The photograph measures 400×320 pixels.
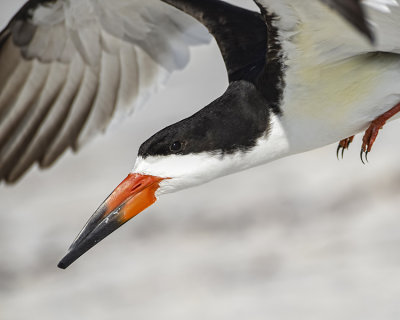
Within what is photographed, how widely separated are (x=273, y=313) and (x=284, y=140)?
7.56 ft

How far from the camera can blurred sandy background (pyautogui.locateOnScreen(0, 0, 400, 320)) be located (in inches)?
276

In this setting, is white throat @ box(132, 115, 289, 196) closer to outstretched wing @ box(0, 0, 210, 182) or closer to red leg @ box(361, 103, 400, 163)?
red leg @ box(361, 103, 400, 163)

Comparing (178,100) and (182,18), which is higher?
(182,18)

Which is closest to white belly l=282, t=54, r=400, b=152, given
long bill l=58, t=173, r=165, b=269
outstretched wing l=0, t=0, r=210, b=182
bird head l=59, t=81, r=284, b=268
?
bird head l=59, t=81, r=284, b=268

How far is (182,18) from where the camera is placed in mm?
6418

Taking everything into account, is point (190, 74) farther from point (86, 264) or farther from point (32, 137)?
point (32, 137)

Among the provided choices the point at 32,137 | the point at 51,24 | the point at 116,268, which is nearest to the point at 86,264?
the point at 116,268

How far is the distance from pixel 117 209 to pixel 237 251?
2686mm

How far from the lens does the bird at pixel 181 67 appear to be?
454 cm

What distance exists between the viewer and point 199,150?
469 cm

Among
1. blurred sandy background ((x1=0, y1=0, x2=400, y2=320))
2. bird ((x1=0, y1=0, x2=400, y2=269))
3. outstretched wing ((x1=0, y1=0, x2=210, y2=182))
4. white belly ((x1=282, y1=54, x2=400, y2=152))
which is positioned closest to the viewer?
bird ((x1=0, y1=0, x2=400, y2=269))

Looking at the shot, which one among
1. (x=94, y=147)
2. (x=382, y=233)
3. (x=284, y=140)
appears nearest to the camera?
(x=284, y=140)

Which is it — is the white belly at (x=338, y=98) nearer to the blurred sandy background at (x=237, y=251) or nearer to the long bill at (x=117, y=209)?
the long bill at (x=117, y=209)

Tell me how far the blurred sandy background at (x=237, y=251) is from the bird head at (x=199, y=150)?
2.23 meters
